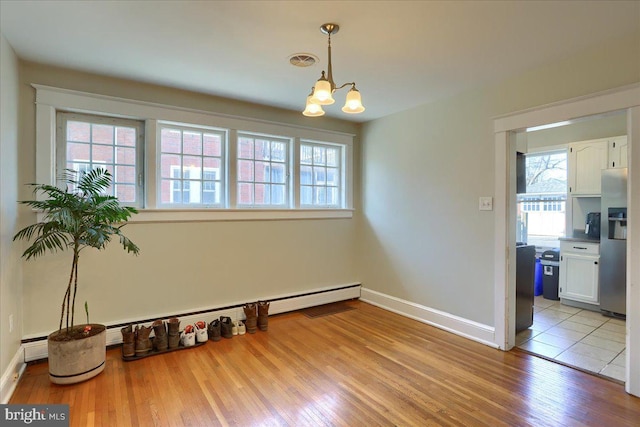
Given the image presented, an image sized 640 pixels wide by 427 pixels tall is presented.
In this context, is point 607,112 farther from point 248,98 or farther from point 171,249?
point 171,249

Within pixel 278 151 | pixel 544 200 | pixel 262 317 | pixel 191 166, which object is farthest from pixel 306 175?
pixel 544 200

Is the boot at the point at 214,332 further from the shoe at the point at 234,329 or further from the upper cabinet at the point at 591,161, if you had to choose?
the upper cabinet at the point at 591,161

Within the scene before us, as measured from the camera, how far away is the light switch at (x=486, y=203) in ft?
9.92

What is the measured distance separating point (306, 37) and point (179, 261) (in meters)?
2.38

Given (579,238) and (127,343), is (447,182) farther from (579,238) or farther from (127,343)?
(127,343)

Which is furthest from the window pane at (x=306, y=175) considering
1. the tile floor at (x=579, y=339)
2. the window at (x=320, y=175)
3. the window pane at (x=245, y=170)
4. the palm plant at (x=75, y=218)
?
the tile floor at (x=579, y=339)

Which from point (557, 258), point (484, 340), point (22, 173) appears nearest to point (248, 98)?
point (22, 173)

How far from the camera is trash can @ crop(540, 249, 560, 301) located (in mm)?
4555

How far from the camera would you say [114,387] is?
2.28 metres

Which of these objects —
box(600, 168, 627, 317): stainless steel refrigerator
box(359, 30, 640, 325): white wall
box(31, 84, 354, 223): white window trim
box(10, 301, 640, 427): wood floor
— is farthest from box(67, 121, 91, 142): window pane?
box(600, 168, 627, 317): stainless steel refrigerator

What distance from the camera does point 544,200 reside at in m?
5.12

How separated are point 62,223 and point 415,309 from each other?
342cm

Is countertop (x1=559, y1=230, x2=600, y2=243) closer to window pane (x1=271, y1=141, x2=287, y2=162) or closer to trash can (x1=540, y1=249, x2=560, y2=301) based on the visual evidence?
trash can (x1=540, y1=249, x2=560, y2=301)

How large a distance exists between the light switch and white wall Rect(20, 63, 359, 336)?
1849mm
